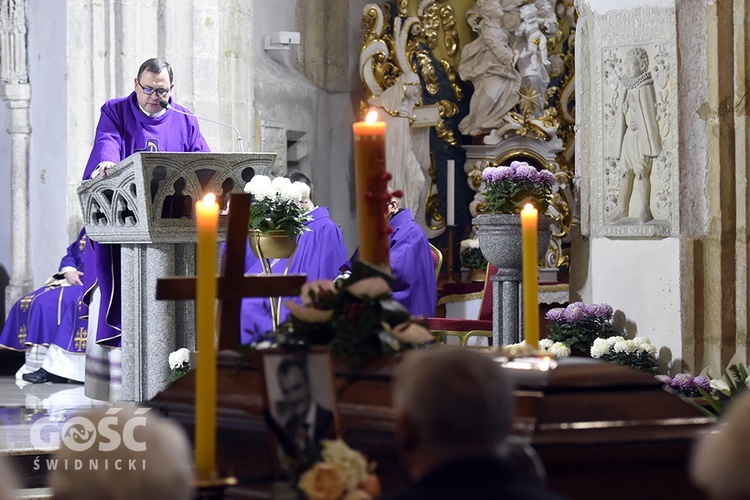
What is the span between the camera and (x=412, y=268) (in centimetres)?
812

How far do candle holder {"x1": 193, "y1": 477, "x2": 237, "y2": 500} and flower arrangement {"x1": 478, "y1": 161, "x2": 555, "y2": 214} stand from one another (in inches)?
250

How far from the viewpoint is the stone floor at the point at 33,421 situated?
5.20 m

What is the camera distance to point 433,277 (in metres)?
8.27

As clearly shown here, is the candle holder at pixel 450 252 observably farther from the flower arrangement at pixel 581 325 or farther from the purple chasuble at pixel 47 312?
the flower arrangement at pixel 581 325

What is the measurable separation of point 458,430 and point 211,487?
402 millimetres

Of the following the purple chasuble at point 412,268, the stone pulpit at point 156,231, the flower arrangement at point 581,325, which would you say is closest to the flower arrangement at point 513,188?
the purple chasuble at point 412,268

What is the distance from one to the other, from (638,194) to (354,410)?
5.71m

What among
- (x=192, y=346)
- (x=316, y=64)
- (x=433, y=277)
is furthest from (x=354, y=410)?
(x=316, y=64)

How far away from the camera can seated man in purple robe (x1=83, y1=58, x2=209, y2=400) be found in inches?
269

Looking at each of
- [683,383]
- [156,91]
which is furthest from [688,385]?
[156,91]

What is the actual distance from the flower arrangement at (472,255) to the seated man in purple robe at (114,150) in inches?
231

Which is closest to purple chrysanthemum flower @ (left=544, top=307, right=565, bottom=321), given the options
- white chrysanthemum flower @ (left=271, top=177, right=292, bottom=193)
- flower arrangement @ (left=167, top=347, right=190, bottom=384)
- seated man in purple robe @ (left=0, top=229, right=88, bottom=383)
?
white chrysanthemum flower @ (left=271, top=177, right=292, bottom=193)

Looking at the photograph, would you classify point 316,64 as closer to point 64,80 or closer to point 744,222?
point 64,80

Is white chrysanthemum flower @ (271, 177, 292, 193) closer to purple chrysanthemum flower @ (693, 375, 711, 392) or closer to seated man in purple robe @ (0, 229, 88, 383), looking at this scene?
purple chrysanthemum flower @ (693, 375, 711, 392)
